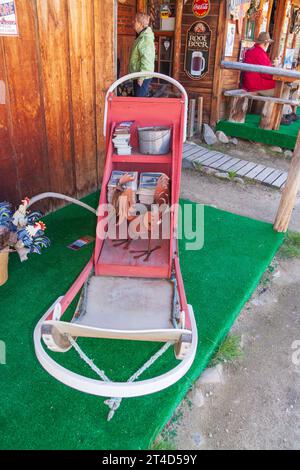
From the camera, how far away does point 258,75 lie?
749 cm

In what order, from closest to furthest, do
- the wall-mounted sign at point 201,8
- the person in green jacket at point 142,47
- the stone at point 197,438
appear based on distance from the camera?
1. the stone at point 197,438
2. the person in green jacket at point 142,47
3. the wall-mounted sign at point 201,8

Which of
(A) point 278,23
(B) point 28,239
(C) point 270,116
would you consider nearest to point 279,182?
(C) point 270,116

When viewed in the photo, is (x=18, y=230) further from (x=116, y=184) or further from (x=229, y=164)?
(x=229, y=164)

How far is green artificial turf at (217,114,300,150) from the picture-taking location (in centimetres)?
703

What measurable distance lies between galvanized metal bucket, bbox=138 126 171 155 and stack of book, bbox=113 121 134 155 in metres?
0.11

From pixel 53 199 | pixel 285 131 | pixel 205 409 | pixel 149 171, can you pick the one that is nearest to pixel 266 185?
pixel 285 131

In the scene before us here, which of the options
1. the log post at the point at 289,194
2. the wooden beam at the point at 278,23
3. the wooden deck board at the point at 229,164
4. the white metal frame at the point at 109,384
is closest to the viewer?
the white metal frame at the point at 109,384

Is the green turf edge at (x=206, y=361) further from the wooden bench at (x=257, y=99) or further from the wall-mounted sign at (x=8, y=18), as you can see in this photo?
the wooden bench at (x=257, y=99)

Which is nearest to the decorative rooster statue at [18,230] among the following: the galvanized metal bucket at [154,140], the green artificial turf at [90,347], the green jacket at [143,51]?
the green artificial turf at [90,347]

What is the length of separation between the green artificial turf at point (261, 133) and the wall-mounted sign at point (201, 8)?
2008mm

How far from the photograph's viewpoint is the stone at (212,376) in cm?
248

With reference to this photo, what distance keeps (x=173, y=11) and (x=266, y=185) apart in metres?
4.15

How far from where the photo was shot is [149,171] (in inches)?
136
